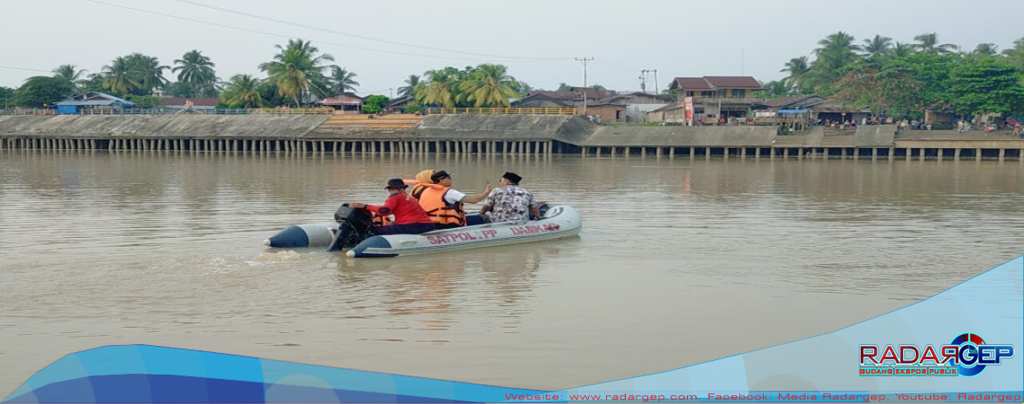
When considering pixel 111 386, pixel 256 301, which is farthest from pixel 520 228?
pixel 111 386

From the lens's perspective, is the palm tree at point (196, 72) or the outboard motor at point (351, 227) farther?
the palm tree at point (196, 72)

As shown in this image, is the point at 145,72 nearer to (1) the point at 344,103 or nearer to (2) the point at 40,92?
(2) the point at 40,92

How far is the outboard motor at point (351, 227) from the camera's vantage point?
12.9 m

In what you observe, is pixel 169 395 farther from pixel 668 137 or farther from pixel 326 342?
pixel 668 137

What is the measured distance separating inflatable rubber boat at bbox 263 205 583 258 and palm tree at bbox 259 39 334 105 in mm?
63703

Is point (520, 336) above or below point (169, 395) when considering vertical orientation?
below

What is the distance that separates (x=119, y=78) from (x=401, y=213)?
89.9m

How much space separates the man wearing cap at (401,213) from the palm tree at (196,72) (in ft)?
308

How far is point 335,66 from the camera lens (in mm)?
88500

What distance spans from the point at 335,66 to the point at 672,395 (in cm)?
8640

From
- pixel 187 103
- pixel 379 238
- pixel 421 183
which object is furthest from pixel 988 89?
pixel 187 103

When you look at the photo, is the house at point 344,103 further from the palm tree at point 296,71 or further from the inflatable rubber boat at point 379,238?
the inflatable rubber boat at point 379,238

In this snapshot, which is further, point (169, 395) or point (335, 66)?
point (335, 66)

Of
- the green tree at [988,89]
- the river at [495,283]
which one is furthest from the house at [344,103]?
the river at [495,283]
